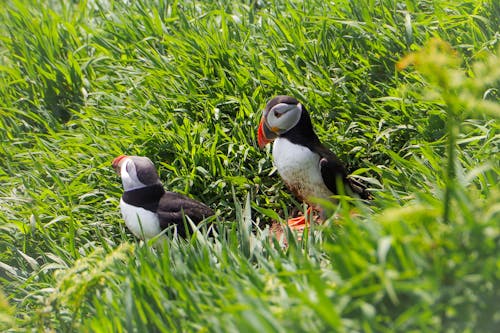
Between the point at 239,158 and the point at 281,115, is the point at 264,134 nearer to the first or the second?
the point at 281,115

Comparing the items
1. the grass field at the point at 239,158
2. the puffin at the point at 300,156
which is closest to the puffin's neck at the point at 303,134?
the puffin at the point at 300,156

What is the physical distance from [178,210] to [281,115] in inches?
29.8

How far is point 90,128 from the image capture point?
5137 mm

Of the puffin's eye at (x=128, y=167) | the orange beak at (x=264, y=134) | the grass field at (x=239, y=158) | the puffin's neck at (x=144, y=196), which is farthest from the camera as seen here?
the orange beak at (x=264, y=134)

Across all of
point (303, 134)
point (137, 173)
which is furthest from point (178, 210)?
point (303, 134)

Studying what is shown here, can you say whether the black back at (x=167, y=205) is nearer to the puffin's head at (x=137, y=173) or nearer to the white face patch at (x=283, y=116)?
the puffin's head at (x=137, y=173)

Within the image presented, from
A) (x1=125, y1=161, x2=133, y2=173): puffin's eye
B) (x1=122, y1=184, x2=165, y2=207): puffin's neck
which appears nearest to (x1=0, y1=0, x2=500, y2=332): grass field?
(x1=122, y1=184, x2=165, y2=207): puffin's neck

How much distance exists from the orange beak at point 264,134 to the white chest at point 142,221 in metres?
0.77

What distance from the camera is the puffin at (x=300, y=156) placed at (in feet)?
14.3

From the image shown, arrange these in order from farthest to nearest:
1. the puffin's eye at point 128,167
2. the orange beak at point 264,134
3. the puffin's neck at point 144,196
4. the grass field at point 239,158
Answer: the orange beak at point 264,134 → the puffin's eye at point 128,167 → the puffin's neck at point 144,196 → the grass field at point 239,158

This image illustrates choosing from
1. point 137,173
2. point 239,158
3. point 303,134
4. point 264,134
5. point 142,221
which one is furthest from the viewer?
point 239,158

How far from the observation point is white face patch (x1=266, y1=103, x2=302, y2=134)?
438cm

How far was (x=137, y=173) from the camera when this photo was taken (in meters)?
4.31

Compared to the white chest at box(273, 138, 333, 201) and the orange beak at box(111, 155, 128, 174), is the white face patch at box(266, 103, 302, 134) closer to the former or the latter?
the white chest at box(273, 138, 333, 201)
